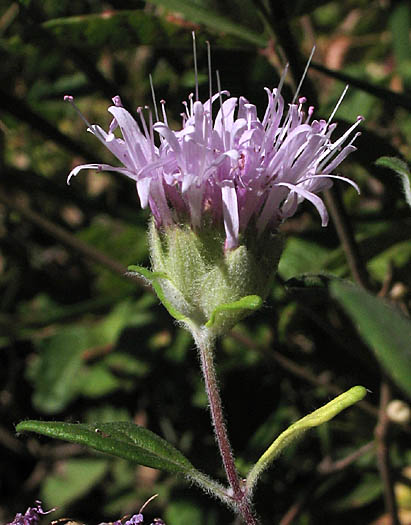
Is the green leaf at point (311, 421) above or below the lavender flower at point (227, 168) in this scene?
below

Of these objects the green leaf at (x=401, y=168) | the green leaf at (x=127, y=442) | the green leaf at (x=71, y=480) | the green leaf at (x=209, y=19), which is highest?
the green leaf at (x=209, y=19)

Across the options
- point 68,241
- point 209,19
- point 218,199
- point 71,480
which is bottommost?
point 71,480

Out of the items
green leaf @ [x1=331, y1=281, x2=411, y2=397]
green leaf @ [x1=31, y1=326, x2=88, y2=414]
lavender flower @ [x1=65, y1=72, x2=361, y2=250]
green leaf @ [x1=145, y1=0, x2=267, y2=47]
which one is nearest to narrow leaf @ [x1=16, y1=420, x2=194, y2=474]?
lavender flower @ [x1=65, y1=72, x2=361, y2=250]

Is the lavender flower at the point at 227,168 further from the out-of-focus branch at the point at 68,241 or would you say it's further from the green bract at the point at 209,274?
the out-of-focus branch at the point at 68,241

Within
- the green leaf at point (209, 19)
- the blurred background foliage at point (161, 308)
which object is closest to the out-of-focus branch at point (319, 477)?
the blurred background foliage at point (161, 308)

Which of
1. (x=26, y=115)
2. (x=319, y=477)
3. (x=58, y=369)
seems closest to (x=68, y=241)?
(x=26, y=115)

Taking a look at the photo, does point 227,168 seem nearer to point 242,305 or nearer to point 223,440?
point 242,305

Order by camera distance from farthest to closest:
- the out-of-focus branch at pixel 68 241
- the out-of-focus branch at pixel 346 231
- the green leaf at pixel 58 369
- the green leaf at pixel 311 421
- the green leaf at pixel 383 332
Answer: the green leaf at pixel 58 369, the out-of-focus branch at pixel 68 241, the out-of-focus branch at pixel 346 231, the green leaf at pixel 311 421, the green leaf at pixel 383 332
